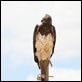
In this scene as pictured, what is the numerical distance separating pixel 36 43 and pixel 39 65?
0.26 m

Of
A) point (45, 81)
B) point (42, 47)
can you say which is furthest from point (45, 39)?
point (45, 81)

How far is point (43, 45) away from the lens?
5824 mm

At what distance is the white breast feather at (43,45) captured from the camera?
5805 millimetres

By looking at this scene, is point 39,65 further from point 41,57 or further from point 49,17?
point 49,17

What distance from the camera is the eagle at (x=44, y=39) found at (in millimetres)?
5809

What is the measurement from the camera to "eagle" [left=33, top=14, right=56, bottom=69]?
581 cm

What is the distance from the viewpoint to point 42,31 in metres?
5.82

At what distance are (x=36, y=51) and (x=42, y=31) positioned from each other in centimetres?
24

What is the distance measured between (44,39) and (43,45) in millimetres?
71

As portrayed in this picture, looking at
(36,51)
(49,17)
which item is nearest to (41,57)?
(36,51)

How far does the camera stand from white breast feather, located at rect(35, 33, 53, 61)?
580 centimetres

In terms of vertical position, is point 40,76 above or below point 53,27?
below

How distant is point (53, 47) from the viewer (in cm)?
592

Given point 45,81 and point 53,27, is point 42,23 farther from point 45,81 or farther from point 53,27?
point 45,81
